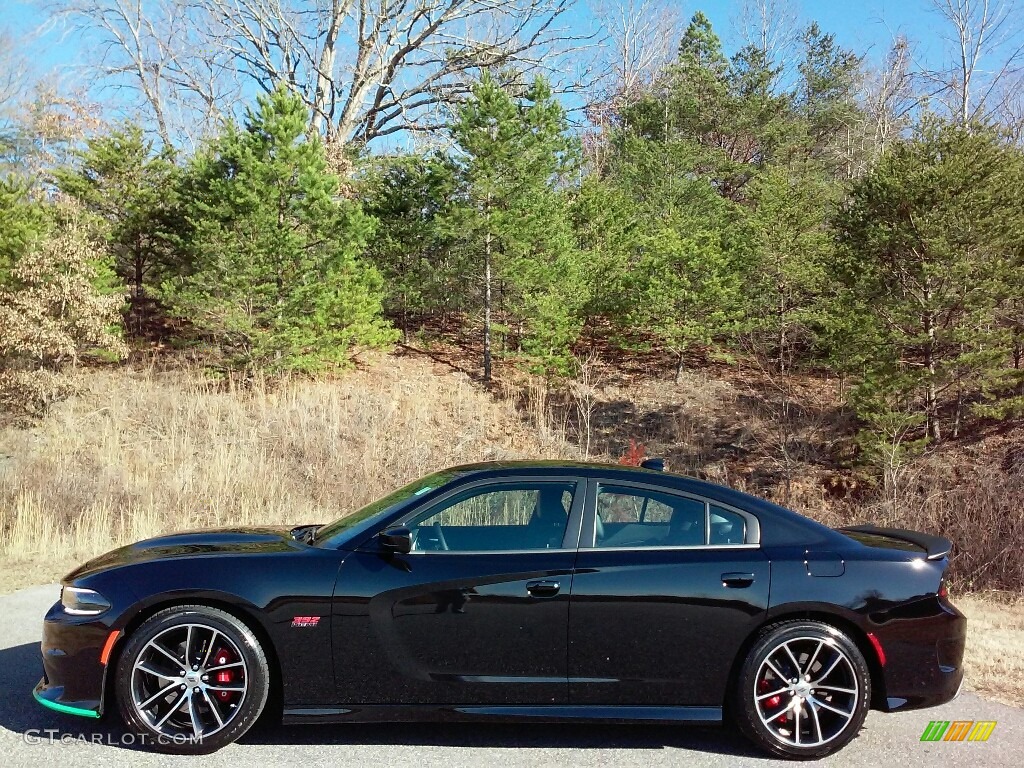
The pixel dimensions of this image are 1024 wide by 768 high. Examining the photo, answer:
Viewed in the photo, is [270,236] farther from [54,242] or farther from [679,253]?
[679,253]

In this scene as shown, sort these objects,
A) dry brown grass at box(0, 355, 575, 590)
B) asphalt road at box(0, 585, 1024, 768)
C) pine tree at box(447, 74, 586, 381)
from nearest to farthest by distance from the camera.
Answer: asphalt road at box(0, 585, 1024, 768)
dry brown grass at box(0, 355, 575, 590)
pine tree at box(447, 74, 586, 381)

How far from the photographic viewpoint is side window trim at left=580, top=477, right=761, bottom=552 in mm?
4102

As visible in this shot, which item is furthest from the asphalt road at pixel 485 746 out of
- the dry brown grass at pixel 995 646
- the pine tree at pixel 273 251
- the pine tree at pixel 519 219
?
the pine tree at pixel 519 219

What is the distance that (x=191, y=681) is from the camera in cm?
384

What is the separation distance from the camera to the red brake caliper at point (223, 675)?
3.85 m

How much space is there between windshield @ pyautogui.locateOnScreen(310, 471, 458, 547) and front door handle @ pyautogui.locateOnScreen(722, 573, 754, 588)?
1.47m

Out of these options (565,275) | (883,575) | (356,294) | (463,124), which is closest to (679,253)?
(565,275)

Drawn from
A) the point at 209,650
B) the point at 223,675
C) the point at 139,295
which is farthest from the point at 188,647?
the point at 139,295

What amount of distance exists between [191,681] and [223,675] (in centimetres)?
15

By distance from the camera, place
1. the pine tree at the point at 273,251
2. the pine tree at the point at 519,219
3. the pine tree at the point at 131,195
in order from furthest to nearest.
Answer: the pine tree at the point at 131,195, the pine tree at the point at 519,219, the pine tree at the point at 273,251

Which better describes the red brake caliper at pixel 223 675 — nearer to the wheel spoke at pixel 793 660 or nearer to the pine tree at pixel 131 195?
the wheel spoke at pixel 793 660

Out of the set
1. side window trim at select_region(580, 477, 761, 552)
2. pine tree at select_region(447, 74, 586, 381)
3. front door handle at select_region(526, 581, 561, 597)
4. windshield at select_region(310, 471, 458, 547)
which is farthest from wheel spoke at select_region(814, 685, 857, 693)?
pine tree at select_region(447, 74, 586, 381)

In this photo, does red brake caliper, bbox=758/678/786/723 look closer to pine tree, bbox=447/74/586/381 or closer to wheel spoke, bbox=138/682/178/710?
wheel spoke, bbox=138/682/178/710

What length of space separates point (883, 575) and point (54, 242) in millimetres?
18750
